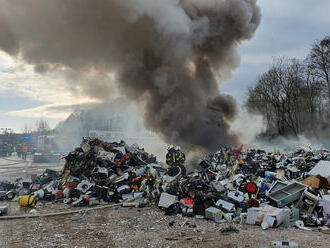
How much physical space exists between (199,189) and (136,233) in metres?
2.95

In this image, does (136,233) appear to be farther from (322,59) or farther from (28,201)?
(322,59)

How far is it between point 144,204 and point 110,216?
1.35 meters

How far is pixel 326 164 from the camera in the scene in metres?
9.87

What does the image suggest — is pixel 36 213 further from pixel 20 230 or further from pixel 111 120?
pixel 111 120

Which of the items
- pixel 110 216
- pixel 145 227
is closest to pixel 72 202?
pixel 110 216

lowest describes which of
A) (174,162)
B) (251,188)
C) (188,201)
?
(188,201)

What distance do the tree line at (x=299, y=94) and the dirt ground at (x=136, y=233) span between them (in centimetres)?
2658

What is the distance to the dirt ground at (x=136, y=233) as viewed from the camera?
5.72 meters

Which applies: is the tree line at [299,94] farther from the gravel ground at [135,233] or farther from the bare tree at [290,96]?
the gravel ground at [135,233]

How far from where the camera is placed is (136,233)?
6430 mm

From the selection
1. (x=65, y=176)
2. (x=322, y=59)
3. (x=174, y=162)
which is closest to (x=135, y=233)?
(x=174, y=162)

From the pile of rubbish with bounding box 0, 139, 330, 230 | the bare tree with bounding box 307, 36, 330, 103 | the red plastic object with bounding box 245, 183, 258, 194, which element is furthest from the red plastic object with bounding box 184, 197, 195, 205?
the bare tree with bounding box 307, 36, 330, 103

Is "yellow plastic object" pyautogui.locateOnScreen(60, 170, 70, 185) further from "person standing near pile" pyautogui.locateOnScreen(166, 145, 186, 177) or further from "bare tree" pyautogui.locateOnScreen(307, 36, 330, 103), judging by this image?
"bare tree" pyautogui.locateOnScreen(307, 36, 330, 103)

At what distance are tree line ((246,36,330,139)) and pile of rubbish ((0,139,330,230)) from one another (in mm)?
18677
